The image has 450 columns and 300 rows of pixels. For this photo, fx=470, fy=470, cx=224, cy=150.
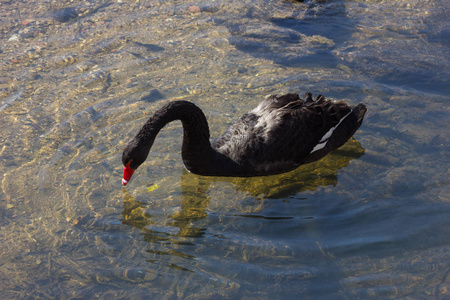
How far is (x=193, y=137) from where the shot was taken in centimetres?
601

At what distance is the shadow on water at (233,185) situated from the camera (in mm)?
5591

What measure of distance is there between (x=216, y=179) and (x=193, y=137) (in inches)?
32.2

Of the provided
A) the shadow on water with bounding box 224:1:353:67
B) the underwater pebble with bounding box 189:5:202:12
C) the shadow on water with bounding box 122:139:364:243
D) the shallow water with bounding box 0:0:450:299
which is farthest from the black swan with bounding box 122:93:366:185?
the underwater pebble with bounding box 189:5:202:12

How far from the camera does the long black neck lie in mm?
Result: 5859

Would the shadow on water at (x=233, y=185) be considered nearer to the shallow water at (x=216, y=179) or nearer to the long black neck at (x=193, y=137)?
the shallow water at (x=216, y=179)

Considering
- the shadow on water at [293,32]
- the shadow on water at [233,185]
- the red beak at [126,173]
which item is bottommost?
the shadow on water at [233,185]

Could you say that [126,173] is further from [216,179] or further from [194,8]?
[194,8]

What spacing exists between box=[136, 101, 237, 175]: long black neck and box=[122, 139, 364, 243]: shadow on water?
291 mm

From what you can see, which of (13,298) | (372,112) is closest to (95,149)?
(13,298)

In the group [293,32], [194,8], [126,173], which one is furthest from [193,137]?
[194,8]

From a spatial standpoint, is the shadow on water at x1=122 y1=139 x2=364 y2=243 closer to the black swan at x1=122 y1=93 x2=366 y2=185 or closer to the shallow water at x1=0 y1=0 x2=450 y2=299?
the shallow water at x1=0 y1=0 x2=450 y2=299

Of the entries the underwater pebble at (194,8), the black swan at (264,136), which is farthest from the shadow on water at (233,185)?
the underwater pebble at (194,8)

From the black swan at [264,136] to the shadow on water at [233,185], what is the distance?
0.16 meters

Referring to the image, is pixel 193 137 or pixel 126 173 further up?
pixel 193 137
